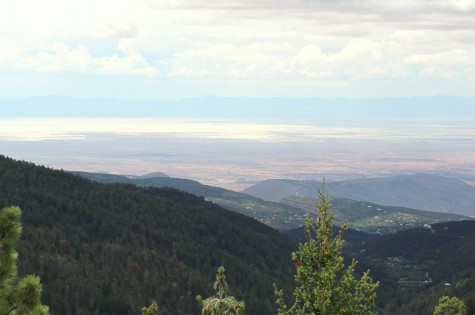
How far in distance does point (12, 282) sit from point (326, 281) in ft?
44.7

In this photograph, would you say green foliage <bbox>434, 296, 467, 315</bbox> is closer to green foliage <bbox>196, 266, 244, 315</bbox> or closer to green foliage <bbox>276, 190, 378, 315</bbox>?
green foliage <bbox>276, 190, 378, 315</bbox>

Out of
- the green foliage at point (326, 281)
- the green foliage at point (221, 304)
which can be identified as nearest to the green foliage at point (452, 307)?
the green foliage at point (326, 281)

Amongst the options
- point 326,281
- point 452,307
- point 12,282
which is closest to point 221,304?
point 326,281

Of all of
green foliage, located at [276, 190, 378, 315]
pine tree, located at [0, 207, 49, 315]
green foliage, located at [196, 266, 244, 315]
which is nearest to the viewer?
pine tree, located at [0, 207, 49, 315]

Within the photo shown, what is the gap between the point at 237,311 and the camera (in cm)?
3142

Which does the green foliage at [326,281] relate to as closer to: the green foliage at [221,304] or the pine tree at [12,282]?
the green foliage at [221,304]

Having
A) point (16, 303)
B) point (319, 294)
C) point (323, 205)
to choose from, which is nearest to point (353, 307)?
point (319, 294)

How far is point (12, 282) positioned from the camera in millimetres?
27438

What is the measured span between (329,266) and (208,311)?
19.2 feet

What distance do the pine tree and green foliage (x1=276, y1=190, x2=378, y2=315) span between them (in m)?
10.9

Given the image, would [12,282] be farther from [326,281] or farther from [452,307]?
[452,307]

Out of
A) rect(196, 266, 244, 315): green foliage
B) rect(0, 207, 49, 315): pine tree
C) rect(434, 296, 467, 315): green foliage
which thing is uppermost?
rect(0, 207, 49, 315): pine tree

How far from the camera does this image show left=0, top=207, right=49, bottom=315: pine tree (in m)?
26.4

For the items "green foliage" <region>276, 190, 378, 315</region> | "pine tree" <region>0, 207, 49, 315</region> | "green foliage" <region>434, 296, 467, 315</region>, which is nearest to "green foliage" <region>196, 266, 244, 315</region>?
"green foliage" <region>276, 190, 378, 315</region>
